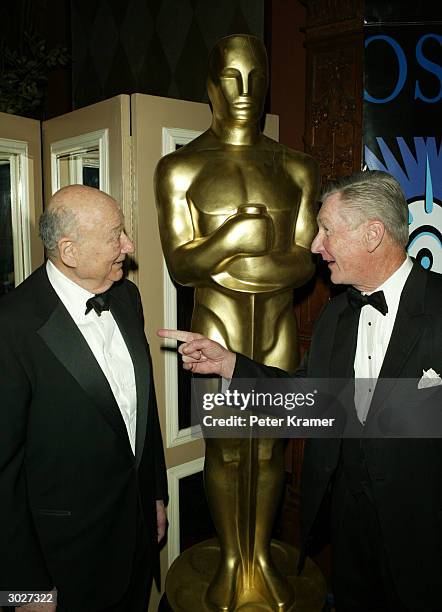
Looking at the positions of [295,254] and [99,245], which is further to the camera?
[295,254]

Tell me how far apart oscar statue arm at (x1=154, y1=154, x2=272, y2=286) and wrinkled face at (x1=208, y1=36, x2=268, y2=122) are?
0.29 m

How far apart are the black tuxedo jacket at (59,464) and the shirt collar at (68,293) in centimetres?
5

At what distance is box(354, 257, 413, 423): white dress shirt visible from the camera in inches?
73.3

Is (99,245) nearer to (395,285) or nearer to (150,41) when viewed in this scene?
(395,285)

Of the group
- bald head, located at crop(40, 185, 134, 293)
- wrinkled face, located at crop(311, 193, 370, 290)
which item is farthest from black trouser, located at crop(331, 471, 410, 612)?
bald head, located at crop(40, 185, 134, 293)

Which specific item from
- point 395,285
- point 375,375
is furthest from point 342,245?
point 375,375

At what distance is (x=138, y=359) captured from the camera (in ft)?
6.48

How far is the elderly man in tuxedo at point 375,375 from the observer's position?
1.77 m

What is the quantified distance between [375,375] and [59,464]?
1025mm

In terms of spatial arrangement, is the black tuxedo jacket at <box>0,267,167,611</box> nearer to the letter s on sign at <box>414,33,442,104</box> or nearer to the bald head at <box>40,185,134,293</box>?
the bald head at <box>40,185,134,293</box>

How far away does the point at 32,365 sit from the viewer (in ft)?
5.67

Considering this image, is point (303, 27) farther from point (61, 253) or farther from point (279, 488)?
point (279, 488)

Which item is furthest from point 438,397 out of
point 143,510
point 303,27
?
point 303,27

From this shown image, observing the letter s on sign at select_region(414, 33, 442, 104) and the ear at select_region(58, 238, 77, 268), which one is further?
the letter s on sign at select_region(414, 33, 442, 104)
